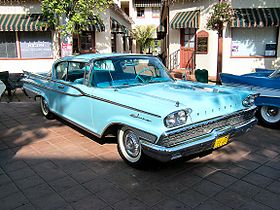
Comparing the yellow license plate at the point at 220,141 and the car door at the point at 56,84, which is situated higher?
the car door at the point at 56,84

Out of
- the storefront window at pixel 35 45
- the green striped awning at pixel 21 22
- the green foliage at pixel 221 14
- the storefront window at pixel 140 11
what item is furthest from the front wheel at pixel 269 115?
the storefront window at pixel 140 11

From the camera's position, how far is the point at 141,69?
481 centimetres

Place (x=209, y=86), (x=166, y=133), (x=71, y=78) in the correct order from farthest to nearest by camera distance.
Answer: (x=71, y=78) < (x=209, y=86) < (x=166, y=133)

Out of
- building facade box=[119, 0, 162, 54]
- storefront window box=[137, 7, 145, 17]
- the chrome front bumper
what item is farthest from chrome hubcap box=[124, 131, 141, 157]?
storefront window box=[137, 7, 145, 17]

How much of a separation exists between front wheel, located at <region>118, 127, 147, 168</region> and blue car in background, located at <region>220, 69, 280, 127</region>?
3213 mm

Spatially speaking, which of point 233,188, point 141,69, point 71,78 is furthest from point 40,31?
point 233,188

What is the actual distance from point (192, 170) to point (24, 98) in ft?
23.4

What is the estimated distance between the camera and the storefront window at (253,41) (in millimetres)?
13125

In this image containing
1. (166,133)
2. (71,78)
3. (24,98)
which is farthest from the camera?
(24,98)

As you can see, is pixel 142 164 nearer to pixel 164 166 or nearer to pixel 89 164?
pixel 164 166

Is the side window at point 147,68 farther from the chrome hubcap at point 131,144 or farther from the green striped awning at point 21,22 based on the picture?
the green striped awning at point 21,22

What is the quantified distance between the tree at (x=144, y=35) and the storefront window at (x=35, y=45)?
1822 cm

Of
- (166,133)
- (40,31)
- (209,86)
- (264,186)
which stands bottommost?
(264,186)

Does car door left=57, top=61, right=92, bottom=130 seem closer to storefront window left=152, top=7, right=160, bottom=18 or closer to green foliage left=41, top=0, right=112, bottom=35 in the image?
green foliage left=41, top=0, right=112, bottom=35
